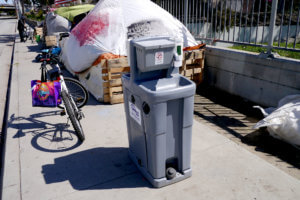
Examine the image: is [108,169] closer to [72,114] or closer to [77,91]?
[72,114]

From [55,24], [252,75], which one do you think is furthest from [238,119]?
[55,24]

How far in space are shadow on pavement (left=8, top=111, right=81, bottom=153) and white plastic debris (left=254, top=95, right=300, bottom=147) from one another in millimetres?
2938

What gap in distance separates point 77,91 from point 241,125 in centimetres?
307

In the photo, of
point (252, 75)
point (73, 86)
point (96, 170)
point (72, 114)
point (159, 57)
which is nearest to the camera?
point (159, 57)

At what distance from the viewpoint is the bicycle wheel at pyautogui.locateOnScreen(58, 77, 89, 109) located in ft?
15.4

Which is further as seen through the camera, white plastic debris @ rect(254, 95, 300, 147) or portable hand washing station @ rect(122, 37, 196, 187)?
white plastic debris @ rect(254, 95, 300, 147)

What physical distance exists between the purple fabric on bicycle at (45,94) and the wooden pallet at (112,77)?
1287 mm

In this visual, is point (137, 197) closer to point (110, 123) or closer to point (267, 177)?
point (267, 177)

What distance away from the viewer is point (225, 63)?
575cm

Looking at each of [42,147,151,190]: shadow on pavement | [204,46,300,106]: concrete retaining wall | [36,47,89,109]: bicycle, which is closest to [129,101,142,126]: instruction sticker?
[42,147,151,190]: shadow on pavement

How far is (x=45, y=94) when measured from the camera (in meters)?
3.93

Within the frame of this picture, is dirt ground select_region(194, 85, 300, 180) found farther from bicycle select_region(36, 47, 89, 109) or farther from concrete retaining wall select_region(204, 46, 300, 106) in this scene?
bicycle select_region(36, 47, 89, 109)

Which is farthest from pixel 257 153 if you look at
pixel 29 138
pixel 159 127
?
pixel 29 138

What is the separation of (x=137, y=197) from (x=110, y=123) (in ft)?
6.48
